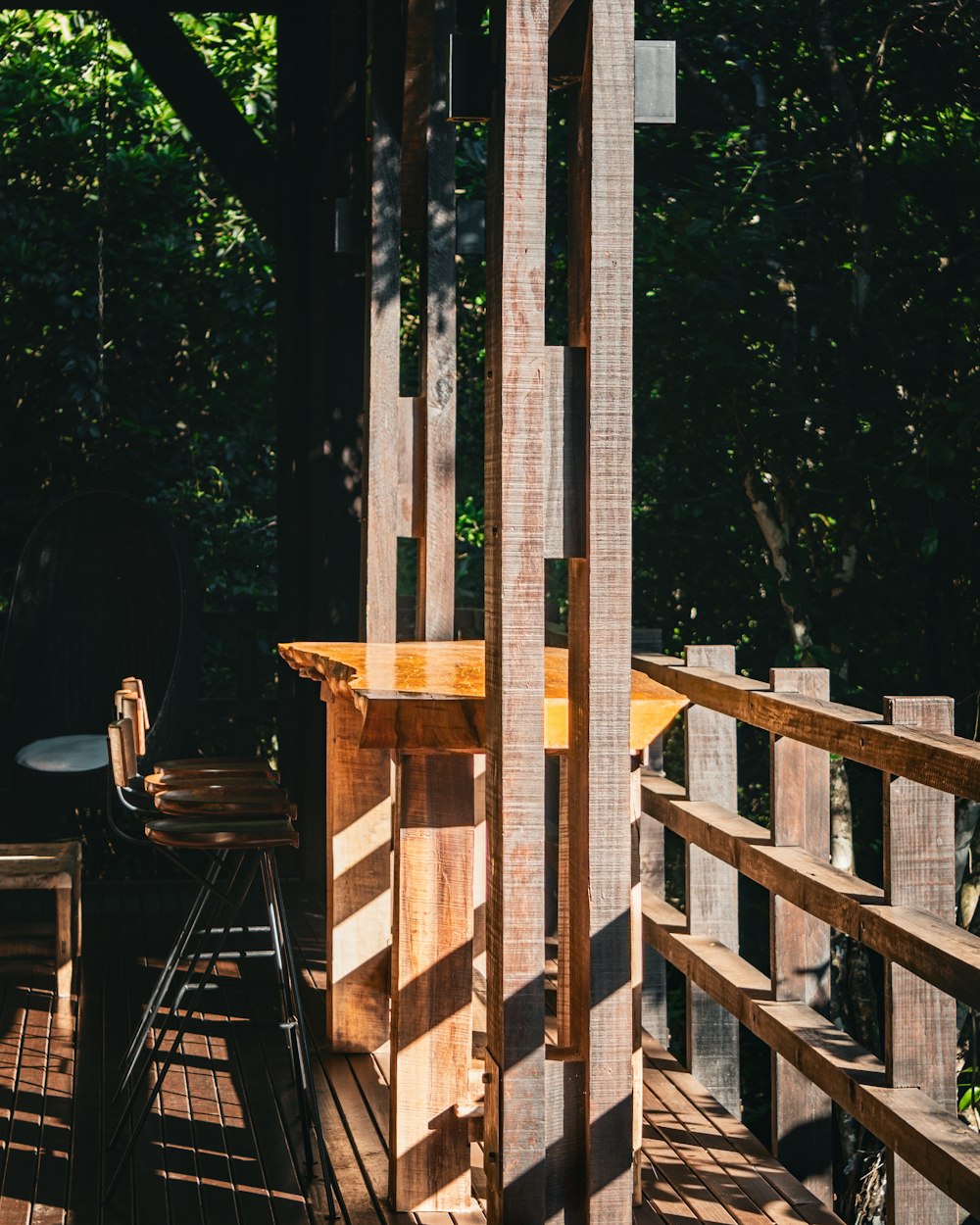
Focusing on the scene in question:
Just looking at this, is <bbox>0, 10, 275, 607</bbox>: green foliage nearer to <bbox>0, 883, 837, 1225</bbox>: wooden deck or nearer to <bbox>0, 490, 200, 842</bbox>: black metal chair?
<bbox>0, 490, 200, 842</bbox>: black metal chair

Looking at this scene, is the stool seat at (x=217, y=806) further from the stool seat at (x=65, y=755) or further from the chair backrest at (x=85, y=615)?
the chair backrest at (x=85, y=615)

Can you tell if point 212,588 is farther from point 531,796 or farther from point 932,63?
point 531,796

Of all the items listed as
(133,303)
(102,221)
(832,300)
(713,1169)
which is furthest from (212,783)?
(133,303)

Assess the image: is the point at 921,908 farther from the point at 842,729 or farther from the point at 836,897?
the point at 842,729

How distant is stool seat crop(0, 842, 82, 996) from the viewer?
13.5 feet

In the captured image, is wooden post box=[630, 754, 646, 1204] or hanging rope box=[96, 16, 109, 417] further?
hanging rope box=[96, 16, 109, 417]

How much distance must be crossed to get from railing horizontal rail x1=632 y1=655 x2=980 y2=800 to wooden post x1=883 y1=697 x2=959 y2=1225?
2.1 inches

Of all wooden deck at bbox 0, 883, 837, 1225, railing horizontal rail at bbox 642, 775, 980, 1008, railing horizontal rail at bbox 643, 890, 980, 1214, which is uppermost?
railing horizontal rail at bbox 642, 775, 980, 1008

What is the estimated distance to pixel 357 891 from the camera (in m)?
3.60

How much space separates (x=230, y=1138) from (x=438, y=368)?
177cm

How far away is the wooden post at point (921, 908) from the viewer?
7.71 feet

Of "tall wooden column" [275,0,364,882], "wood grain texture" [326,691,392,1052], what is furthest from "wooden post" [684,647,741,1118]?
"tall wooden column" [275,0,364,882]

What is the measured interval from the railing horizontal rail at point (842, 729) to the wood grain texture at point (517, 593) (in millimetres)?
529

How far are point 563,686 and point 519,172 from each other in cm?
85
